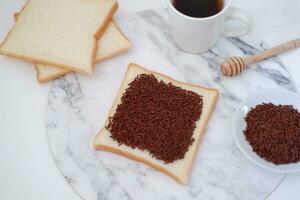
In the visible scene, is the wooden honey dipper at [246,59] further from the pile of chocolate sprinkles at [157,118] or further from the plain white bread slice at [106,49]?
the plain white bread slice at [106,49]

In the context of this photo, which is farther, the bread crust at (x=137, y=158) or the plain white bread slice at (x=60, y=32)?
the plain white bread slice at (x=60, y=32)

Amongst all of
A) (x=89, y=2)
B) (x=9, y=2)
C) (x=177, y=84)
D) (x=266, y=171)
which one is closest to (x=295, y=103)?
(x=266, y=171)

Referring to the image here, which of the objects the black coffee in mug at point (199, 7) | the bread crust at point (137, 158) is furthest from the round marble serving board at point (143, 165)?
the black coffee in mug at point (199, 7)

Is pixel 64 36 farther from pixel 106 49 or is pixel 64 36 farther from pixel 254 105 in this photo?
pixel 254 105

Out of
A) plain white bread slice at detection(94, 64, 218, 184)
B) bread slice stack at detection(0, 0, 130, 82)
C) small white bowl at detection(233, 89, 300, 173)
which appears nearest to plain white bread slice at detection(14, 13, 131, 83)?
bread slice stack at detection(0, 0, 130, 82)

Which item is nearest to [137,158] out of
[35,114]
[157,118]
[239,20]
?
[157,118]

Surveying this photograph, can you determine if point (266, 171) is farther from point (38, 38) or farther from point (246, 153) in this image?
point (38, 38)
